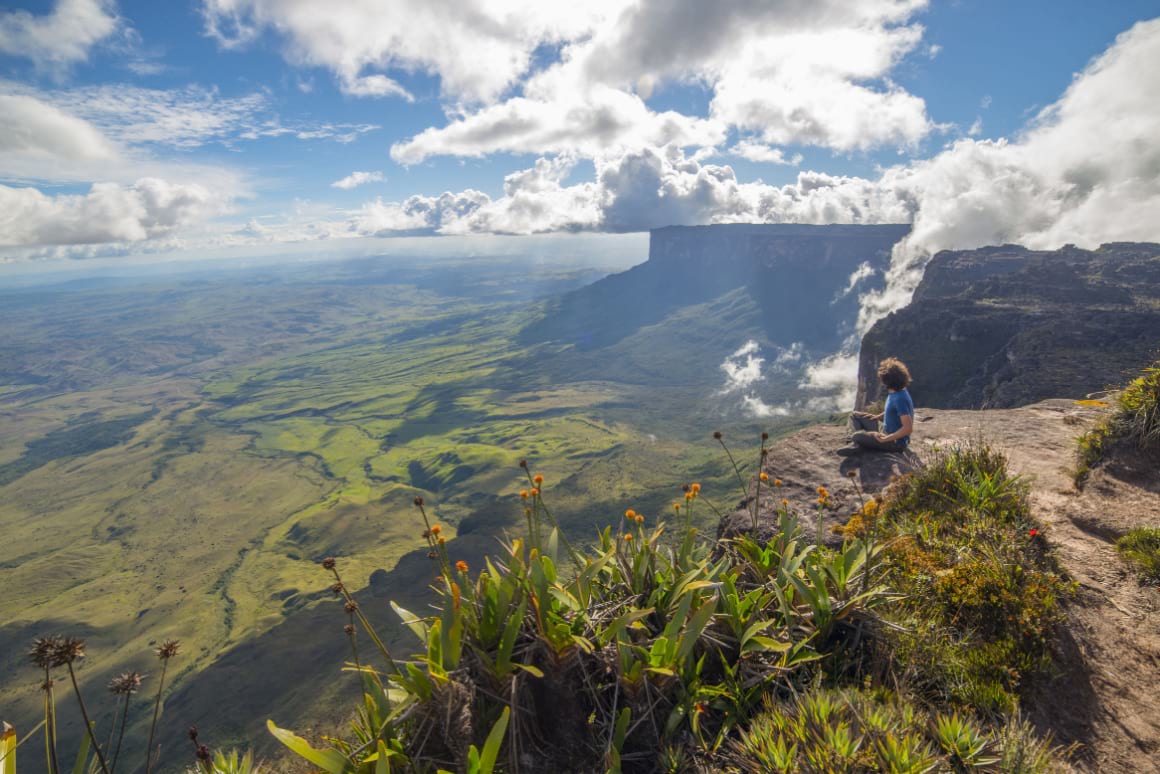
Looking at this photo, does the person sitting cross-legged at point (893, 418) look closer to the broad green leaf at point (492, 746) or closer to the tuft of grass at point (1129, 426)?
the tuft of grass at point (1129, 426)

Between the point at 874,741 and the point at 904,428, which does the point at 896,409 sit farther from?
the point at 874,741

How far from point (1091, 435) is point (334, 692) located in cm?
10710

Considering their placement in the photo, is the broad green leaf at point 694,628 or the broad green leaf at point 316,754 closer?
the broad green leaf at point 316,754

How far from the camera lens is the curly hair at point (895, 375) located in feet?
36.4

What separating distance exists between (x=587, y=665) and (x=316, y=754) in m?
2.41

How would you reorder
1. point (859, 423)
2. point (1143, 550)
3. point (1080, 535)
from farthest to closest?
point (859, 423) < point (1080, 535) < point (1143, 550)

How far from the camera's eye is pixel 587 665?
16.9 feet

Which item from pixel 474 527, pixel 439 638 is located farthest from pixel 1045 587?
pixel 474 527

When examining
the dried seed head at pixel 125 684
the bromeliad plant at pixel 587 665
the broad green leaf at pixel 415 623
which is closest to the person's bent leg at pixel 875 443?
the bromeliad plant at pixel 587 665

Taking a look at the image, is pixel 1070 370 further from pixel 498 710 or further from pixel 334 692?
pixel 334 692

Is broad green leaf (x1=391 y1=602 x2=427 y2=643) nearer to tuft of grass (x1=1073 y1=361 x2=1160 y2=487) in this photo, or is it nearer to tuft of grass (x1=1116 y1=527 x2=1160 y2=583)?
tuft of grass (x1=1116 y1=527 x2=1160 y2=583)

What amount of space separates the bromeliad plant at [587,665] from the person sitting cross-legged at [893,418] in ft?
20.7

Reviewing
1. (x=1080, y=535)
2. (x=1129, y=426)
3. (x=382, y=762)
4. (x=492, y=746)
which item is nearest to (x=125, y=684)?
(x=382, y=762)

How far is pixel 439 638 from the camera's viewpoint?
474cm
